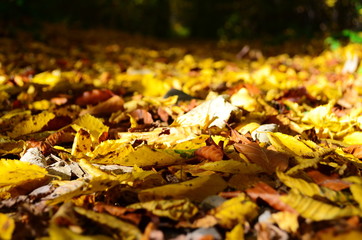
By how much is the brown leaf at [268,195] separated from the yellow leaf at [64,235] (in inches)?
14.1

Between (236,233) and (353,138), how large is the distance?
0.81 m

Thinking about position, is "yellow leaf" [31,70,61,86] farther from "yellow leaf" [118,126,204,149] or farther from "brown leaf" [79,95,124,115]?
"yellow leaf" [118,126,204,149]

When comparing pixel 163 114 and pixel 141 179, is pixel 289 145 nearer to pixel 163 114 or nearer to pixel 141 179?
pixel 141 179

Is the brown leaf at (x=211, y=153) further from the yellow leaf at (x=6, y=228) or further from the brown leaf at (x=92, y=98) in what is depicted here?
the brown leaf at (x=92, y=98)

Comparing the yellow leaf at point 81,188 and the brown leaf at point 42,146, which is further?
the brown leaf at point 42,146

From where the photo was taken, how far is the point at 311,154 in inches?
42.3

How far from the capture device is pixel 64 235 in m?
0.72

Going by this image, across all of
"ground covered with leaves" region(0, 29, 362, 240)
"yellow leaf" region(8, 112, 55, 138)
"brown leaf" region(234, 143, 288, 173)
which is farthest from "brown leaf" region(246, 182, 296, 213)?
"yellow leaf" region(8, 112, 55, 138)

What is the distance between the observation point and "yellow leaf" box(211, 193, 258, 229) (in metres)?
0.80

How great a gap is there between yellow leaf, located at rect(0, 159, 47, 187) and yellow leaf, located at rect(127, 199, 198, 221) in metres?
0.31

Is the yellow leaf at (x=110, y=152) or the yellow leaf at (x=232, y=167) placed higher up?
the yellow leaf at (x=232, y=167)


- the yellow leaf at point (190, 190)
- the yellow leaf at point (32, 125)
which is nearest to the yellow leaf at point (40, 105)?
the yellow leaf at point (32, 125)

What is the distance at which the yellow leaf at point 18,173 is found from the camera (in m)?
0.97

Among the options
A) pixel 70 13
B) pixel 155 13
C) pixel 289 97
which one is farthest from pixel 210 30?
pixel 289 97
